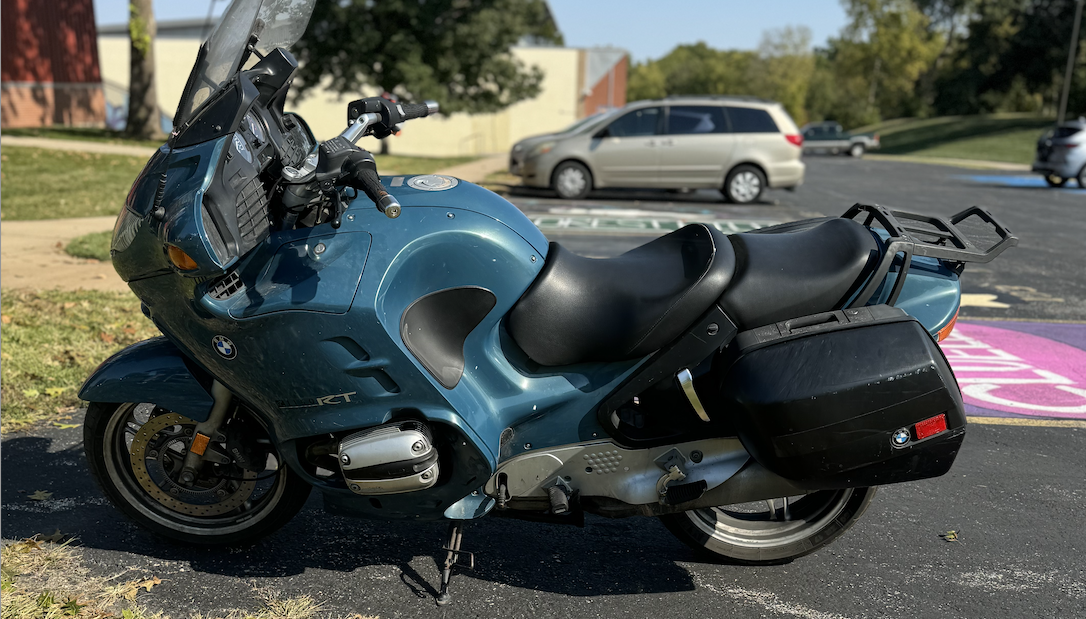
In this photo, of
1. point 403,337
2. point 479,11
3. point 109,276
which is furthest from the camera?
point 479,11

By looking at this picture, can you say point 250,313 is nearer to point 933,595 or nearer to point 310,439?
point 310,439

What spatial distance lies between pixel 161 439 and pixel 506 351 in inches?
54.6

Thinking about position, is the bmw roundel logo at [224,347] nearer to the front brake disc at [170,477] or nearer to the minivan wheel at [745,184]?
the front brake disc at [170,477]

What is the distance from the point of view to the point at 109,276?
765 centimetres

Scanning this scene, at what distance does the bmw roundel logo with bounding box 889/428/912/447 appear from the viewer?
8.60 ft

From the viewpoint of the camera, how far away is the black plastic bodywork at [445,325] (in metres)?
2.79

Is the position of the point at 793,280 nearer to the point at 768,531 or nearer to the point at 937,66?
the point at 768,531

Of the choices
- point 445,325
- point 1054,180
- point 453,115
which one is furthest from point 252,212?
point 453,115

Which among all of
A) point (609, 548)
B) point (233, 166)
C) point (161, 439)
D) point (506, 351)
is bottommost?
point (609, 548)

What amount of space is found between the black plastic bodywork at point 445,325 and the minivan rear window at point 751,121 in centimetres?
1287

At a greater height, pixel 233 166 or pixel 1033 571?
pixel 233 166

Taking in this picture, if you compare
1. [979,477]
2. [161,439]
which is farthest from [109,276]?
[979,477]

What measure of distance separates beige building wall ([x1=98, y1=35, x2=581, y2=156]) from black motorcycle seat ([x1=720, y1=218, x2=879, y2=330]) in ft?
122

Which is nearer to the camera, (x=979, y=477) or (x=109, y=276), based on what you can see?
Answer: (x=979, y=477)
